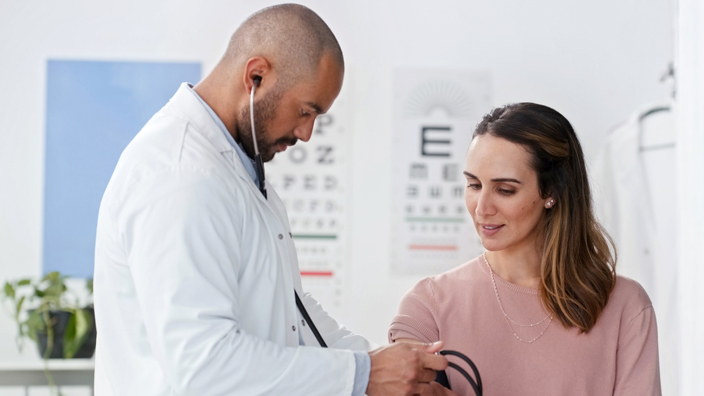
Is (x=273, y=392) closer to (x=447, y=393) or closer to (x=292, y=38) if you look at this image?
(x=447, y=393)

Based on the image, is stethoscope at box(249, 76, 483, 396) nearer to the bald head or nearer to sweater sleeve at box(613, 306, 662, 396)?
the bald head

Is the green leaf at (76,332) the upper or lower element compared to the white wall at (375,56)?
lower

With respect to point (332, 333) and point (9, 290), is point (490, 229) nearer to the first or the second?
point (332, 333)

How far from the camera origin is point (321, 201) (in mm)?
2791

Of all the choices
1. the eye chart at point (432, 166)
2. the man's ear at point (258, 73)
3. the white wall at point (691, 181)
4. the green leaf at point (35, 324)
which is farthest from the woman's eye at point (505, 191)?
the green leaf at point (35, 324)

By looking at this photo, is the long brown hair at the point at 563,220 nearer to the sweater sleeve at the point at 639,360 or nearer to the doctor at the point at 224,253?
the sweater sleeve at the point at 639,360

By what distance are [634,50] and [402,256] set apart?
1.26m

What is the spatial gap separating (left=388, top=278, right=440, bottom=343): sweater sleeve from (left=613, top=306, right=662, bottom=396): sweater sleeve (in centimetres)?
37

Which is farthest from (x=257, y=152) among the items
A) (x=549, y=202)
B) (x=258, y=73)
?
(x=549, y=202)

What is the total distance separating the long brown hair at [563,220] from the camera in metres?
1.40

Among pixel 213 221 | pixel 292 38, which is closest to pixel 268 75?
pixel 292 38

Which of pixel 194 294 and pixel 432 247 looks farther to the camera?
pixel 432 247

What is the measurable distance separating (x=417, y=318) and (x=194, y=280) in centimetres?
60

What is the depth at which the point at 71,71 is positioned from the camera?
277cm
